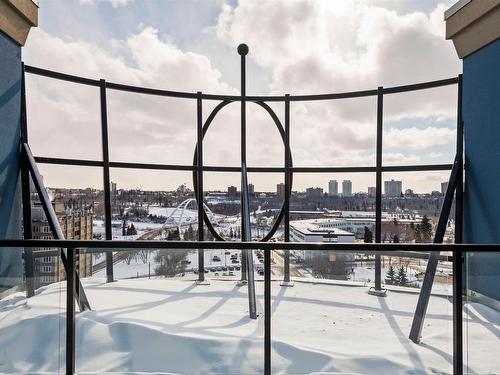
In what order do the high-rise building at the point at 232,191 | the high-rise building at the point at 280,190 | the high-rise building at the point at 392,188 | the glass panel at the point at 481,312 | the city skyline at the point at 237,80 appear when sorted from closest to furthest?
the glass panel at the point at 481,312 < the city skyline at the point at 237,80 < the high-rise building at the point at 392,188 < the high-rise building at the point at 280,190 < the high-rise building at the point at 232,191

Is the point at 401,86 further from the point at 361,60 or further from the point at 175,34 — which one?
the point at 175,34

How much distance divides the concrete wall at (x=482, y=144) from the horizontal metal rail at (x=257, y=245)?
2.12 meters

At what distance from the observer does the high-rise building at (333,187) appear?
5226mm

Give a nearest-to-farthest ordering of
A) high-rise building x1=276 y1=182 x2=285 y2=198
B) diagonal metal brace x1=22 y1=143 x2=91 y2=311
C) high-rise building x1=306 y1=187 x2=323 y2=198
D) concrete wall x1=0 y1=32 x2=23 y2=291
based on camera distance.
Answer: concrete wall x1=0 y1=32 x2=23 y2=291
diagonal metal brace x1=22 y1=143 x2=91 y2=311
high-rise building x1=306 y1=187 x2=323 y2=198
high-rise building x1=276 y1=182 x2=285 y2=198

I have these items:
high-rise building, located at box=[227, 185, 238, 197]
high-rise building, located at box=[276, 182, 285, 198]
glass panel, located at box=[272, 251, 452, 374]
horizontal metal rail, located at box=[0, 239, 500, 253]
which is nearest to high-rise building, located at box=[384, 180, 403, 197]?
high-rise building, located at box=[276, 182, 285, 198]

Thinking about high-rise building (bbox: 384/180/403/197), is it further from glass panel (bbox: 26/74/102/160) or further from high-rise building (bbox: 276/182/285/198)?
glass panel (bbox: 26/74/102/160)

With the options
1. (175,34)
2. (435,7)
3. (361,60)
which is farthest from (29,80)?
(435,7)

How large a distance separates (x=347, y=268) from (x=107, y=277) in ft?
6.22

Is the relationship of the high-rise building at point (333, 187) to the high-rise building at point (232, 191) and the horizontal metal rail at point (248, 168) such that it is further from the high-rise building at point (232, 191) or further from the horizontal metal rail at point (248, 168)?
the high-rise building at point (232, 191)

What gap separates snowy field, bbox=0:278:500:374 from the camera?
2096 mm

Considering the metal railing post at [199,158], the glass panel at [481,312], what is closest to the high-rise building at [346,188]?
the metal railing post at [199,158]

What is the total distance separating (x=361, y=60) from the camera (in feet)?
18.6

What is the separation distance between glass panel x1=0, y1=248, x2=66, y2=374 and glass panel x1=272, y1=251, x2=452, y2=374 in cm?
143

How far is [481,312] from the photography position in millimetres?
2119
